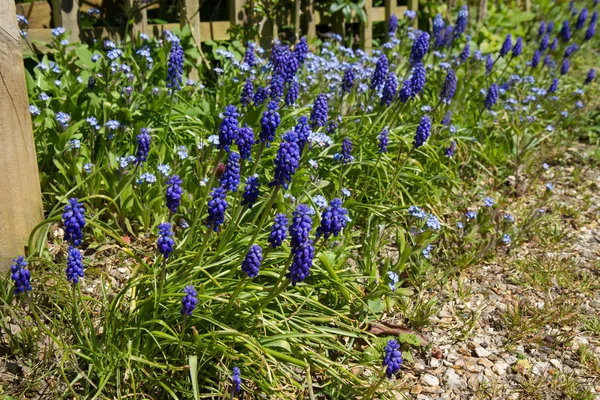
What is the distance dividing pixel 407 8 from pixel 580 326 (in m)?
5.23

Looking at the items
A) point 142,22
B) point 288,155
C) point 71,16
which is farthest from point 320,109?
point 71,16

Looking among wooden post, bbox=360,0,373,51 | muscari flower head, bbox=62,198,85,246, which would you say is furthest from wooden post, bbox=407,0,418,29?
muscari flower head, bbox=62,198,85,246

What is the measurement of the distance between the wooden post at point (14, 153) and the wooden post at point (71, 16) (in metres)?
1.77

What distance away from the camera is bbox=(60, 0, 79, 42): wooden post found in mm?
4703

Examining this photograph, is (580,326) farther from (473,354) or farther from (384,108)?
(384,108)

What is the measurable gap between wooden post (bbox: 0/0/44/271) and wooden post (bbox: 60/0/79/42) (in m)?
1.77

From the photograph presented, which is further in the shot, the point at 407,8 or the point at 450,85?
the point at 407,8

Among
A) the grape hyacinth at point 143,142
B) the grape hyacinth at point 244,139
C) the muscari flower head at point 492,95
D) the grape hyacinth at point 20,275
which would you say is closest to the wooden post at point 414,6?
the muscari flower head at point 492,95

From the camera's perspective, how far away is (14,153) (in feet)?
10.2

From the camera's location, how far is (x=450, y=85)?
4766mm

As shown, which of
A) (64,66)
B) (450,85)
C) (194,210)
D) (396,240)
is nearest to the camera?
(194,210)

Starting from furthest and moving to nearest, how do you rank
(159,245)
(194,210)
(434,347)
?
(194,210)
(434,347)
(159,245)

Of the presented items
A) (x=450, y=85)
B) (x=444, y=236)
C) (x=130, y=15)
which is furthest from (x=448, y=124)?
(x=130, y=15)

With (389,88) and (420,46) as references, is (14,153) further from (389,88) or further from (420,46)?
(420,46)
